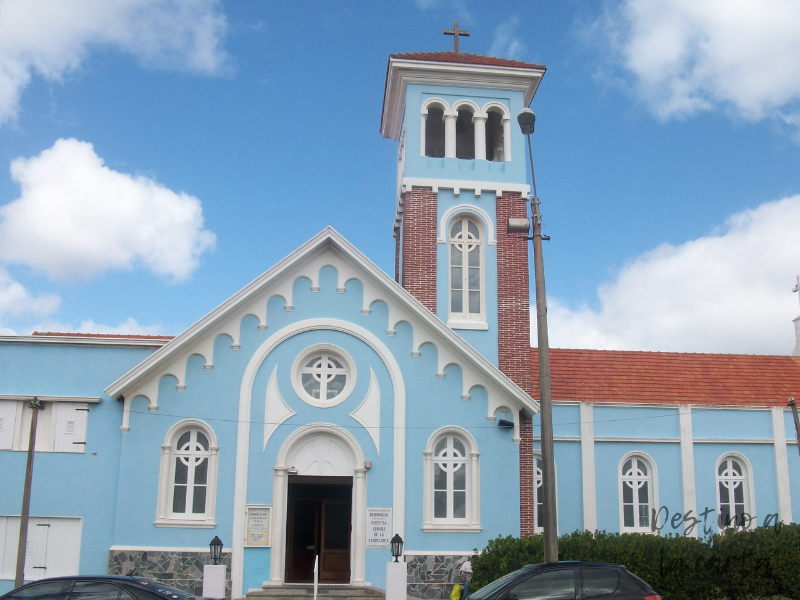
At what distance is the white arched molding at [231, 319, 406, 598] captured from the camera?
1678cm

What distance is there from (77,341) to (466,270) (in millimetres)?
9659

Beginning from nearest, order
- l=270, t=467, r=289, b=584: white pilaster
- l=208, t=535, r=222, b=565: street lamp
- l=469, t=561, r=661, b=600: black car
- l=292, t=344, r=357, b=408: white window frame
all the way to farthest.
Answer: l=469, t=561, r=661, b=600: black car, l=208, t=535, r=222, b=565: street lamp, l=270, t=467, r=289, b=584: white pilaster, l=292, t=344, r=357, b=408: white window frame

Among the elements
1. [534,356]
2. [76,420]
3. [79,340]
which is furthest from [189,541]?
[534,356]

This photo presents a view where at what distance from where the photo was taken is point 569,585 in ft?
39.1

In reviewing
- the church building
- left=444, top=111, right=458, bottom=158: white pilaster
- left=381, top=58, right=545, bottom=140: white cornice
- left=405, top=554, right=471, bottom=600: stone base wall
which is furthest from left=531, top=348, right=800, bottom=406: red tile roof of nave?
left=381, top=58, right=545, bottom=140: white cornice

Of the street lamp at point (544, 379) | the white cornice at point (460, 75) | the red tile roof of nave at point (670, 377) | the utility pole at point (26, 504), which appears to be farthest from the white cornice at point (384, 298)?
the white cornice at point (460, 75)

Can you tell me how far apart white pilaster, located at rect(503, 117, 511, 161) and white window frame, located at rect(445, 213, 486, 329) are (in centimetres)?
205

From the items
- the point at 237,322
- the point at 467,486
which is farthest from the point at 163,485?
the point at 467,486

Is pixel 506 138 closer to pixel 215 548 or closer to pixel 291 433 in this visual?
pixel 291 433

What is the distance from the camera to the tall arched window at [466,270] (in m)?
20.6

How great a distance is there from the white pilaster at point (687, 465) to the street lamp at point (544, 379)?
1011 centimetres

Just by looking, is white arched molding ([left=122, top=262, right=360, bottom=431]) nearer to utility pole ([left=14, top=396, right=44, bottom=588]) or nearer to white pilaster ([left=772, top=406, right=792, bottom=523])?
utility pole ([left=14, top=396, right=44, bottom=588])

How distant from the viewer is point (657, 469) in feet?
70.3

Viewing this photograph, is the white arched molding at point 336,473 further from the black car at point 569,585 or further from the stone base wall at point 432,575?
the black car at point 569,585
